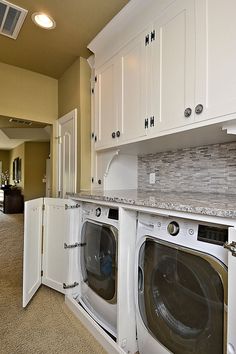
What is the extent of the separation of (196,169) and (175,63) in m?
0.80

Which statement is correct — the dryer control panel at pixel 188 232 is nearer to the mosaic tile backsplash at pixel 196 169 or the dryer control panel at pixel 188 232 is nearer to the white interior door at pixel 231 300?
the white interior door at pixel 231 300

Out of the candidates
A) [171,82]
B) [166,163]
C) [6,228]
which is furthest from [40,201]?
[6,228]

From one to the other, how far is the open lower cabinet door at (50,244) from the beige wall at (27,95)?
4.15ft

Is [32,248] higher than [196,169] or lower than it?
lower

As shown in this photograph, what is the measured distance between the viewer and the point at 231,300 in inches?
28.8

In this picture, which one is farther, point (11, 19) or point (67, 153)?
point (67, 153)

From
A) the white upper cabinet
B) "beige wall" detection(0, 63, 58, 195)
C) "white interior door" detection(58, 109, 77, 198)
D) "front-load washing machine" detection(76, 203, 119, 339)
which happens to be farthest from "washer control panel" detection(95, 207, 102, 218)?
"beige wall" detection(0, 63, 58, 195)

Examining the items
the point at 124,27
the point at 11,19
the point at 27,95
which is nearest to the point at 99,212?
the point at 124,27

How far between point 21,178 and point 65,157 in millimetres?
5365

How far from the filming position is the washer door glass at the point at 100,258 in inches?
57.6

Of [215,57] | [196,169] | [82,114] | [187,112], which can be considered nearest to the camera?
[215,57]

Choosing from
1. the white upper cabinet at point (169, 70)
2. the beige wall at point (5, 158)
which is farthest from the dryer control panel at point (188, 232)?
the beige wall at point (5, 158)

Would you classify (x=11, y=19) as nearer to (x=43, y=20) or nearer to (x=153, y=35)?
(x=43, y=20)

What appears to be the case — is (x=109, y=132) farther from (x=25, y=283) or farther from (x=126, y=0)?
(x=25, y=283)
